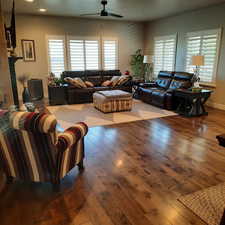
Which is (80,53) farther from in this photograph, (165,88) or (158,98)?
(158,98)

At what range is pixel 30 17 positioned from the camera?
695cm

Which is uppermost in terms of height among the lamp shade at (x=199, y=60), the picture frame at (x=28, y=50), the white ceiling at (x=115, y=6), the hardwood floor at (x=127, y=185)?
the white ceiling at (x=115, y=6)

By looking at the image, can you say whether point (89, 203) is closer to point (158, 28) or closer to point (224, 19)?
point (224, 19)

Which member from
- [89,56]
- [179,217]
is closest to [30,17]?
[89,56]

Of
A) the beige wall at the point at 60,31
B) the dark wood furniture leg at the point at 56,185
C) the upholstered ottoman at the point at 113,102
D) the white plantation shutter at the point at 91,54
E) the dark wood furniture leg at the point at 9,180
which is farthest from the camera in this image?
the white plantation shutter at the point at 91,54

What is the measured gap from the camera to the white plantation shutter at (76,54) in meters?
7.70

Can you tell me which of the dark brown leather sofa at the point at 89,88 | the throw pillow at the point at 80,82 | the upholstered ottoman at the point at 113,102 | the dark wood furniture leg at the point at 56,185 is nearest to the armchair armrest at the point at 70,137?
the dark wood furniture leg at the point at 56,185

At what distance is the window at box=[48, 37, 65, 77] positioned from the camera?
24.3 ft

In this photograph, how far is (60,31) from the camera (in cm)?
741

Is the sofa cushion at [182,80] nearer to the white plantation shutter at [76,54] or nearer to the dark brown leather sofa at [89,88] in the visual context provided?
the dark brown leather sofa at [89,88]

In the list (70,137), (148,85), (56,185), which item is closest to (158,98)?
(148,85)

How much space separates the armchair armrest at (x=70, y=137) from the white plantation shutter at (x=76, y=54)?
5.76 m

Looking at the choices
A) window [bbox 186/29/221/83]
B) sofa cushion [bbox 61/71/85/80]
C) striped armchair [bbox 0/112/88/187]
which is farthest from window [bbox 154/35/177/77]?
Answer: striped armchair [bbox 0/112/88/187]

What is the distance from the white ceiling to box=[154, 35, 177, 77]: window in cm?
97
